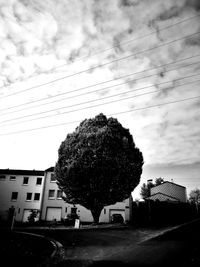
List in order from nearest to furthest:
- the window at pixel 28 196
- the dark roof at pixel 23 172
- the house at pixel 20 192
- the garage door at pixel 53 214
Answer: the garage door at pixel 53 214 → the house at pixel 20 192 → the window at pixel 28 196 → the dark roof at pixel 23 172

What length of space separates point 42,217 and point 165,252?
107 ft

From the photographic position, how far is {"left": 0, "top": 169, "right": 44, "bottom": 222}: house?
128 feet

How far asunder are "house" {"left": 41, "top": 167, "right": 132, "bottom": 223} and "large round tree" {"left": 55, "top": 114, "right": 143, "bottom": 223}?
11170 mm

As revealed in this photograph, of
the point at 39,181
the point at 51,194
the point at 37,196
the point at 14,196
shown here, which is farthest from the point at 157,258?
the point at 14,196

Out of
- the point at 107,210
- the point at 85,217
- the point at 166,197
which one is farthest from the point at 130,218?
the point at 166,197

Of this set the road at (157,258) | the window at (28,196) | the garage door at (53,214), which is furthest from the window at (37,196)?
the road at (157,258)

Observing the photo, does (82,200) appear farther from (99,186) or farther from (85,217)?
(85,217)

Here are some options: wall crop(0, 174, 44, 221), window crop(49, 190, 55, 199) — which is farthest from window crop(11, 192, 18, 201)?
window crop(49, 190, 55, 199)

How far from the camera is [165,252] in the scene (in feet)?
33.2

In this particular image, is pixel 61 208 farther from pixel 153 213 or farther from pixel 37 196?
pixel 153 213

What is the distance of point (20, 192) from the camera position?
40250mm

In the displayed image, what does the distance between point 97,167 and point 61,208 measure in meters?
18.9

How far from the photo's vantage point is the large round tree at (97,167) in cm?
2405

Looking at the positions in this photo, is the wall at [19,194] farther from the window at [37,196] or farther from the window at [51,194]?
the window at [51,194]
